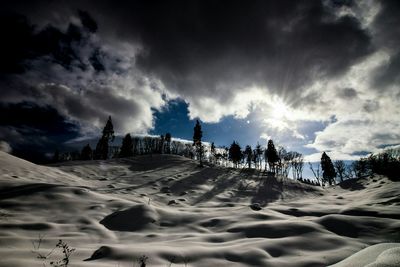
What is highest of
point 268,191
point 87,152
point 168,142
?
point 168,142

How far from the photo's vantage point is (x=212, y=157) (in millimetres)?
89250

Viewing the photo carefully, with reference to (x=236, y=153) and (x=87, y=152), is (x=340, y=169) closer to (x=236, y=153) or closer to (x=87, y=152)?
(x=236, y=153)

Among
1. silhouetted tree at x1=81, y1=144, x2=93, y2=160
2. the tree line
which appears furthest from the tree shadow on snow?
silhouetted tree at x1=81, y1=144, x2=93, y2=160

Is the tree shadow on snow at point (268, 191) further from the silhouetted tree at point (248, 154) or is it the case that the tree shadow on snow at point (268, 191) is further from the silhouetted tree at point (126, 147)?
the silhouetted tree at point (126, 147)

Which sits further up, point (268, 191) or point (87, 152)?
point (87, 152)

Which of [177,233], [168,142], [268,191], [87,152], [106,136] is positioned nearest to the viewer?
[177,233]

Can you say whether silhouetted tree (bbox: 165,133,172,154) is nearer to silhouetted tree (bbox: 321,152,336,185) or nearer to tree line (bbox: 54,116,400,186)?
tree line (bbox: 54,116,400,186)

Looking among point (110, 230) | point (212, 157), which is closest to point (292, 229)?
point (110, 230)

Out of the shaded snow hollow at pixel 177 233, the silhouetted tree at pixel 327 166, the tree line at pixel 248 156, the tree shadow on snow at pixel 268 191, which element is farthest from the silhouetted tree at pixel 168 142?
the shaded snow hollow at pixel 177 233

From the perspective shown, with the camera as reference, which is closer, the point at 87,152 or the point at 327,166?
the point at 327,166

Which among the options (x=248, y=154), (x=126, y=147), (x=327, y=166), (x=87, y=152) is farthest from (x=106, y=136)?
(x=327, y=166)

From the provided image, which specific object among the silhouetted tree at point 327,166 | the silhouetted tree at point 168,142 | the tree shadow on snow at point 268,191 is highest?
the silhouetted tree at point 168,142

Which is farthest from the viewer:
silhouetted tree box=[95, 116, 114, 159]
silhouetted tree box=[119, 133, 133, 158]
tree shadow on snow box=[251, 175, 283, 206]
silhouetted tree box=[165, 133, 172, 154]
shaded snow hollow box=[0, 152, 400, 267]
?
silhouetted tree box=[165, 133, 172, 154]

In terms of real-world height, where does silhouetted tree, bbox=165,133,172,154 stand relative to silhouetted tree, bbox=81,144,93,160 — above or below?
above
